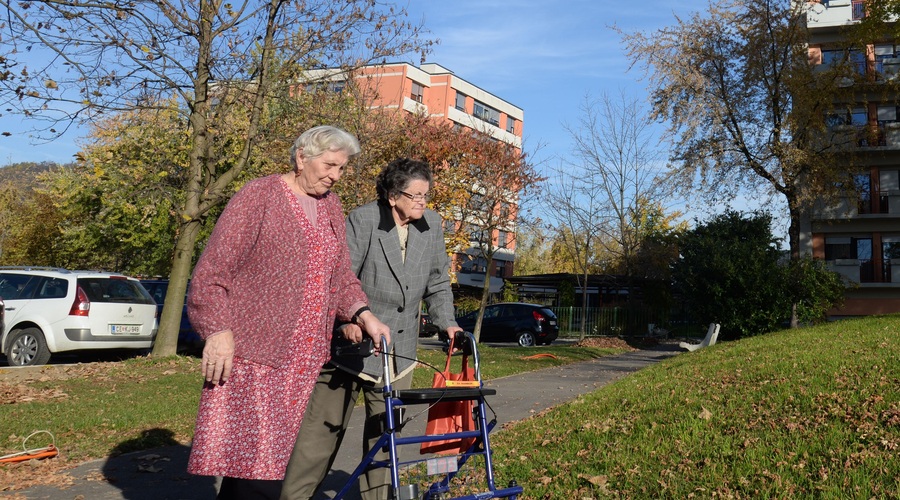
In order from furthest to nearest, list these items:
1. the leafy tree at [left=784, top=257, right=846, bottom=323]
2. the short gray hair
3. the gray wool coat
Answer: the leafy tree at [left=784, top=257, right=846, bottom=323] → the gray wool coat → the short gray hair

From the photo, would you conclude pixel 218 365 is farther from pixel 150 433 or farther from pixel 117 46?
pixel 117 46

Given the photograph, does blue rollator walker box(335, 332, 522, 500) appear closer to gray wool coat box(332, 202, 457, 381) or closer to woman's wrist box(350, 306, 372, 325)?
woman's wrist box(350, 306, 372, 325)

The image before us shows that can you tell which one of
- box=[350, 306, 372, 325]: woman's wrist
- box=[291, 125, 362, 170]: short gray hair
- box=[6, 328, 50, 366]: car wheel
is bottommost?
box=[6, 328, 50, 366]: car wheel

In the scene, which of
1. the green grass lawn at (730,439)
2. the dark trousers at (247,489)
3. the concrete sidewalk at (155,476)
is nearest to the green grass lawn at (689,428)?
the green grass lawn at (730,439)

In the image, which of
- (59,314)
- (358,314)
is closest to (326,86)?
(59,314)

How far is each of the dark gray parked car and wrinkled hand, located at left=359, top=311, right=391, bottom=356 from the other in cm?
2508

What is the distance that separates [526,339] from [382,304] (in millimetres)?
24731

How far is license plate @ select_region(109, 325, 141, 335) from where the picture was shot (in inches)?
550

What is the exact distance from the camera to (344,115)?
17.5m

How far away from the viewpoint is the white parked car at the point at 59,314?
1346 cm

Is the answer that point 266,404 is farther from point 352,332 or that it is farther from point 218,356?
point 352,332

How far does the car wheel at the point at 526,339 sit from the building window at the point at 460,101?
41814 millimetres

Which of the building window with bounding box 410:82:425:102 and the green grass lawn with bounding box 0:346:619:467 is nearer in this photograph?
the green grass lawn with bounding box 0:346:619:467

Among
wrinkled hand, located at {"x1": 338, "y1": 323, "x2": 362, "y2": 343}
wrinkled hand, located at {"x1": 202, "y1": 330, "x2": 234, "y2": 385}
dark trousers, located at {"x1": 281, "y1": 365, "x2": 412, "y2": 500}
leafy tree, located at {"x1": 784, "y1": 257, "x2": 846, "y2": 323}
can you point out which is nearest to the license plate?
dark trousers, located at {"x1": 281, "y1": 365, "x2": 412, "y2": 500}
